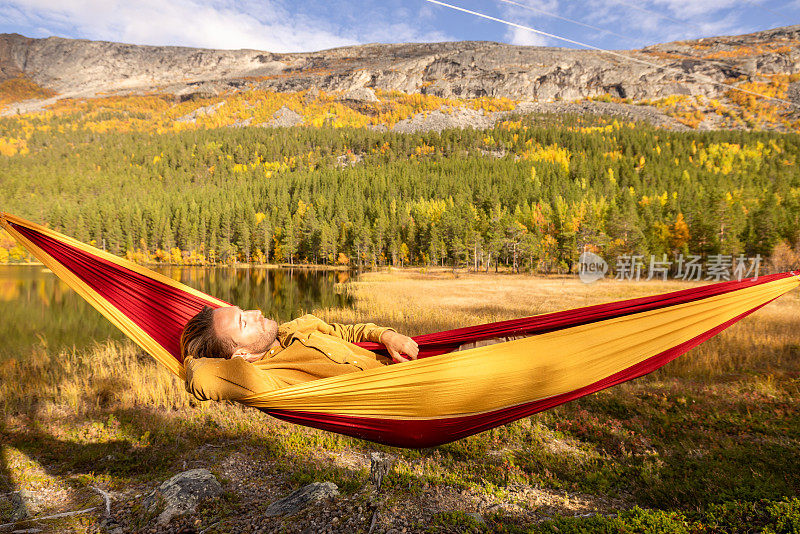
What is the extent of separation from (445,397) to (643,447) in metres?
2.57

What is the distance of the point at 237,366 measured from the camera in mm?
1657

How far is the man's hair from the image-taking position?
191 cm

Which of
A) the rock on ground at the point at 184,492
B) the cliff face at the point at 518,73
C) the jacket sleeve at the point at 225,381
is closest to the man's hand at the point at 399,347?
the jacket sleeve at the point at 225,381

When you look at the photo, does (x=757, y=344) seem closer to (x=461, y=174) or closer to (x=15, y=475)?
(x=15, y=475)

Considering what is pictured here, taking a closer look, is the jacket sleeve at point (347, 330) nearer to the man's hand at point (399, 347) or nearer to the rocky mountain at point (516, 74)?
the man's hand at point (399, 347)

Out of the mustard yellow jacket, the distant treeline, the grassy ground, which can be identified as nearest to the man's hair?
the mustard yellow jacket

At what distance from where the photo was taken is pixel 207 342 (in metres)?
1.92

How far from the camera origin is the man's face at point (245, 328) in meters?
1.91

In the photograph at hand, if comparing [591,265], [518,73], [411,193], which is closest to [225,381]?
[591,265]

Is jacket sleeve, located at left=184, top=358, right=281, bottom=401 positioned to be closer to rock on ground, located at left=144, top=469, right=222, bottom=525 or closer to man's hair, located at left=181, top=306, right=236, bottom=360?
man's hair, located at left=181, top=306, right=236, bottom=360

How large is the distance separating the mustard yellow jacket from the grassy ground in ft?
3.42

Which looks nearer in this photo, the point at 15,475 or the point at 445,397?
the point at 445,397

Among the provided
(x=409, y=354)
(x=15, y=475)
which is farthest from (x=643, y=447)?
(x=15, y=475)

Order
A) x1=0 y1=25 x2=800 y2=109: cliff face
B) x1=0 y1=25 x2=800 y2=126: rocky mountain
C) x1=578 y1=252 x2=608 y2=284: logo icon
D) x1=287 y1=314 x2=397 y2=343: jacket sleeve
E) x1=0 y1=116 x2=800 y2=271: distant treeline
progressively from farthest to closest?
1. x1=0 y1=25 x2=800 y2=109: cliff face
2. x1=0 y1=25 x2=800 y2=126: rocky mountain
3. x1=0 y1=116 x2=800 y2=271: distant treeline
4. x1=578 y1=252 x2=608 y2=284: logo icon
5. x1=287 y1=314 x2=397 y2=343: jacket sleeve
